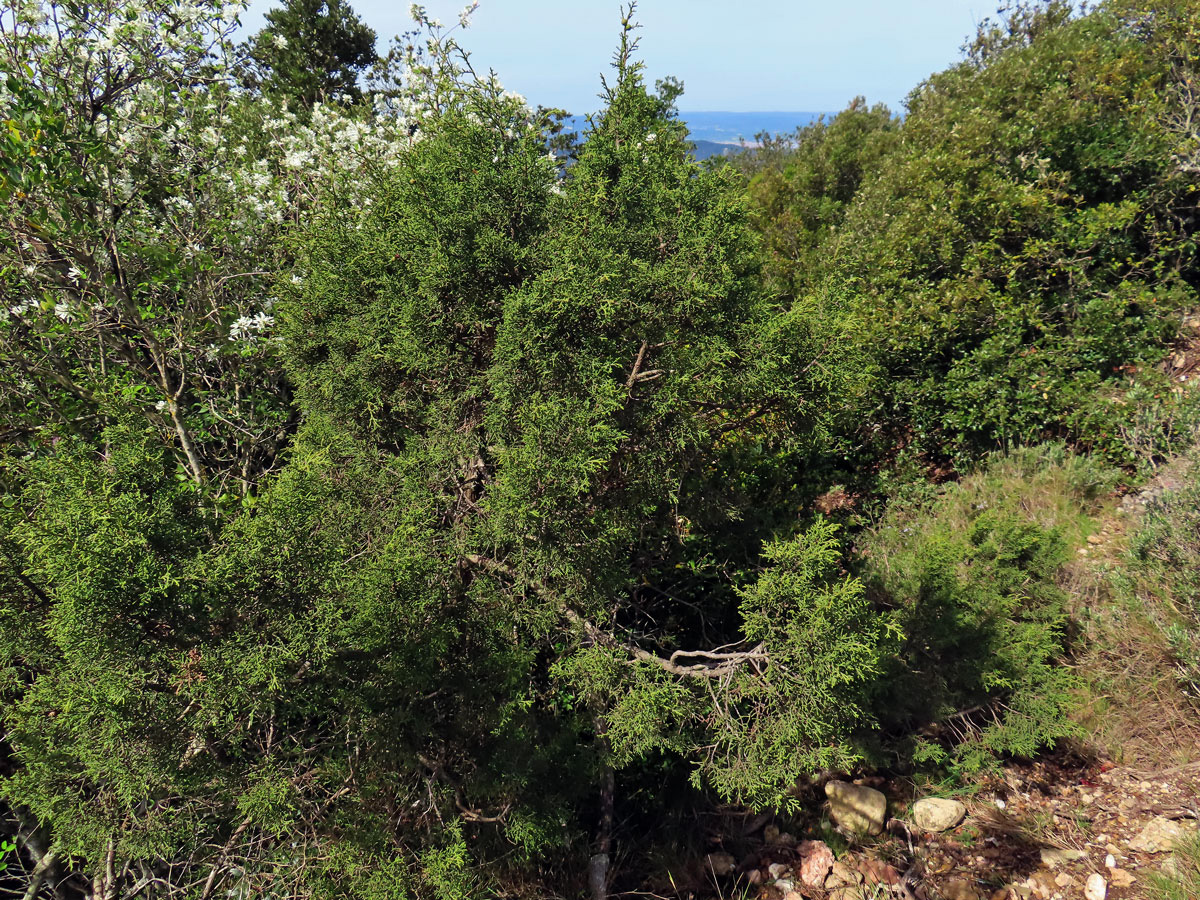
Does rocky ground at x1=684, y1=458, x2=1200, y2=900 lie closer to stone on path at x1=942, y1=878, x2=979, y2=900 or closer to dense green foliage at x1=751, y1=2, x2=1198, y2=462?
stone on path at x1=942, y1=878, x2=979, y2=900

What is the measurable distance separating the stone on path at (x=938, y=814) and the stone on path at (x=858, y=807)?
311mm

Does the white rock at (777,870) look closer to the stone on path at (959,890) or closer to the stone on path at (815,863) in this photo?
the stone on path at (815,863)

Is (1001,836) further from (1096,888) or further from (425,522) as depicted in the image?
(425,522)

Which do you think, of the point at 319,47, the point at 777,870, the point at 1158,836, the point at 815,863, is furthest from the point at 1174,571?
the point at 319,47

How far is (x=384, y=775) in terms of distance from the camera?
13.7 ft

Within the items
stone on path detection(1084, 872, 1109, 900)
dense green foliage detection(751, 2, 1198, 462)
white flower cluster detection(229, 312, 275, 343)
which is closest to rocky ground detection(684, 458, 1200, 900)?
stone on path detection(1084, 872, 1109, 900)

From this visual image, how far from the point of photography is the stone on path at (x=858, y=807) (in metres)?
5.86

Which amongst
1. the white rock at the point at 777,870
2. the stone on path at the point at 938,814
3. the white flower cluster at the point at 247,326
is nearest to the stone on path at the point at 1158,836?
the stone on path at the point at 938,814

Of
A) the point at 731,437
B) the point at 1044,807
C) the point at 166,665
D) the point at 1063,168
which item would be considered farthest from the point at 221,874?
the point at 1063,168

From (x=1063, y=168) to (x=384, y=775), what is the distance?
1341 centimetres

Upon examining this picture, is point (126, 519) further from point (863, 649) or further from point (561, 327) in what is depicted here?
point (863, 649)

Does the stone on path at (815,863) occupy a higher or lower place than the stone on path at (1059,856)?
lower

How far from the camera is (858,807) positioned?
594 cm

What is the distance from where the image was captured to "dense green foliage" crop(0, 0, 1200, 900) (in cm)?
349
